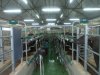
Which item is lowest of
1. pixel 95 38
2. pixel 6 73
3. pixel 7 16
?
pixel 6 73

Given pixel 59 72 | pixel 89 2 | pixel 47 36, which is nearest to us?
pixel 59 72

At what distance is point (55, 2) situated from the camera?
1711 cm

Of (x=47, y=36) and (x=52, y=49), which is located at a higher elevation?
(x=47, y=36)

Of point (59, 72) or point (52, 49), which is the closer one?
point (59, 72)

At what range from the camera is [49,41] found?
9766 millimetres

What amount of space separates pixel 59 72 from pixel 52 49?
150 inches

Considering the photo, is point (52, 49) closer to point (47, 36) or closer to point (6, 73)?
point (47, 36)

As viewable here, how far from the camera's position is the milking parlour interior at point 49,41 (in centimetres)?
404

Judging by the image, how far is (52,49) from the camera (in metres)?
10.3

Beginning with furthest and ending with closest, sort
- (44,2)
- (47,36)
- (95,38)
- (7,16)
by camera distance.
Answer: (7,16)
(44,2)
(47,36)
(95,38)

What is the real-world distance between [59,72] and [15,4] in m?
11.9

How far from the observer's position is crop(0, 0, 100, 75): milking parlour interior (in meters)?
4.04

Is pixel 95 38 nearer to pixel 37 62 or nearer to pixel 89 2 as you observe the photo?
pixel 37 62

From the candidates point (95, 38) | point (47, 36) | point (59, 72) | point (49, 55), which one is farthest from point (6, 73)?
point (47, 36)
